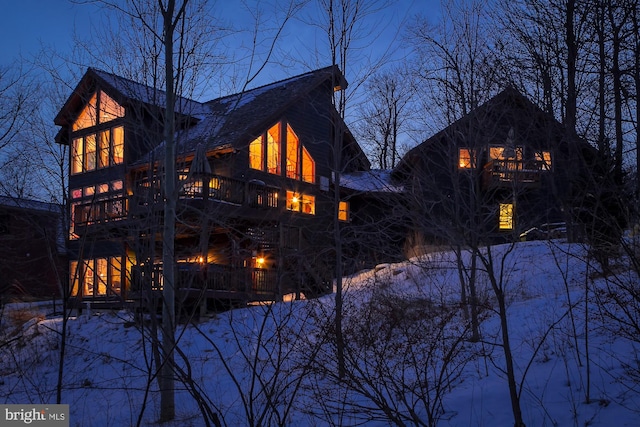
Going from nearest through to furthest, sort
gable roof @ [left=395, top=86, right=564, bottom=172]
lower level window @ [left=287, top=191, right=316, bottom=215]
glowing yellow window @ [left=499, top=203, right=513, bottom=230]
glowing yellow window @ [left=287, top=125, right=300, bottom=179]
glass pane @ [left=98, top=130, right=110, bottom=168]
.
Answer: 1. gable roof @ [left=395, top=86, right=564, bottom=172]
2. glass pane @ [left=98, top=130, right=110, bottom=168]
3. glowing yellow window @ [left=499, top=203, right=513, bottom=230]
4. lower level window @ [left=287, top=191, right=316, bottom=215]
5. glowing yellow window @ [left=287, top=125, right=300, bottom=179]

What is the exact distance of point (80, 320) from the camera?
1734 cm

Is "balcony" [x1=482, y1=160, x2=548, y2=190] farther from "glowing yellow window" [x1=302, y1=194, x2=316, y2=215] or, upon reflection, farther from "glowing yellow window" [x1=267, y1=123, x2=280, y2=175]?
"glowing yellow window" [x1=267, y1=123, x2=280, y2=175]

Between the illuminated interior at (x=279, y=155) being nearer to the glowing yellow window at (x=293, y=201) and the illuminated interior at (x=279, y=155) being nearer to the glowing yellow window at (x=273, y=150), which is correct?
the glowing yellow window at (x=273, y=150)

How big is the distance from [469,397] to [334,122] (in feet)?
17.2

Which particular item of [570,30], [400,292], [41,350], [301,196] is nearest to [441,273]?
[400,292]

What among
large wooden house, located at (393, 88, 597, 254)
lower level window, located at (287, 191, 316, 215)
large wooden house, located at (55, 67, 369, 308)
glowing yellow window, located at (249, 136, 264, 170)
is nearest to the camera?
large wooden house, located at (393, 88, 597, 254)

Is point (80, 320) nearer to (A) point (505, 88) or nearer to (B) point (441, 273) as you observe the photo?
(B) point (441, 273)

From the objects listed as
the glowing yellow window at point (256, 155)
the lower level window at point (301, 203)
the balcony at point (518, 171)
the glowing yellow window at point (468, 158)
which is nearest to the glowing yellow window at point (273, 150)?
the glowing yellow window at point (256, 155)

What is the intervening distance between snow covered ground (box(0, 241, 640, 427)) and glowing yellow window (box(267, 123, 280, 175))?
20.4 feet

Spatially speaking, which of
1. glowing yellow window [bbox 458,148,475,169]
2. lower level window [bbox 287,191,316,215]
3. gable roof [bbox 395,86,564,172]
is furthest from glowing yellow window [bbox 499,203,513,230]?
lower level window [bbox 287,191,316,215]

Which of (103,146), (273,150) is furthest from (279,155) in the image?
(103,146)

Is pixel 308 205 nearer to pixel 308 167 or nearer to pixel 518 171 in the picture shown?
pixel 308 167

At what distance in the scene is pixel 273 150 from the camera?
2075 centimetres

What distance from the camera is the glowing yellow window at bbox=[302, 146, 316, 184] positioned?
21.7 meters
